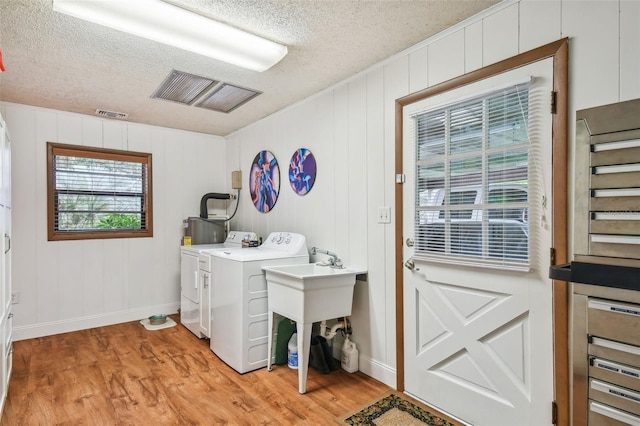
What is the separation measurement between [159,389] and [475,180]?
8.31 ft

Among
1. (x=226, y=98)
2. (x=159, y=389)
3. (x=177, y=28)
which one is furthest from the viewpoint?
(x=226, y=98)

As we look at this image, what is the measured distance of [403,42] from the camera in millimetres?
2229

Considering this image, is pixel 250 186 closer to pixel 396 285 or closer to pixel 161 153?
pixel 161 153

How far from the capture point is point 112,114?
369 centimetres

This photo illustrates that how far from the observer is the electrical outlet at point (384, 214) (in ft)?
8.00

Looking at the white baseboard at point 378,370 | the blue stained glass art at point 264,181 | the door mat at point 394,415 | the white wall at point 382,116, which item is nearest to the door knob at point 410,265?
the white wall at point 382,116

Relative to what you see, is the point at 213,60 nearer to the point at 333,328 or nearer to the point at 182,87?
the point at 182,87

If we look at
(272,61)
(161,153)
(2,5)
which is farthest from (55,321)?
(272,61)

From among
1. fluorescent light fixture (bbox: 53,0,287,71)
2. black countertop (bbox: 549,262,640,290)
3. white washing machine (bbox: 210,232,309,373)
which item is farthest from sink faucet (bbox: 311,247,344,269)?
black countertop (bbox: 549,262,640,290)

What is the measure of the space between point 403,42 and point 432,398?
2.30 meters

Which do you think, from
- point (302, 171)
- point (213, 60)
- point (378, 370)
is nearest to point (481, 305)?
point (378, 370)

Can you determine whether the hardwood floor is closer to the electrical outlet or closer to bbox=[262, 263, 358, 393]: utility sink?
bbox=[262, 263, 358, 393]: utility sink

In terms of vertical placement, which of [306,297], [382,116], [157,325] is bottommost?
[157,325]

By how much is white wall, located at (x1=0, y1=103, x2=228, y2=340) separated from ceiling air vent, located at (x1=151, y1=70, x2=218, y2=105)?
1197mm
